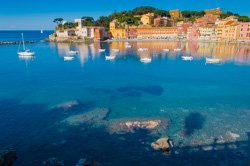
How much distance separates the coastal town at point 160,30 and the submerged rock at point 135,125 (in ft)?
281

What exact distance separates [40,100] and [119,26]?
108 m

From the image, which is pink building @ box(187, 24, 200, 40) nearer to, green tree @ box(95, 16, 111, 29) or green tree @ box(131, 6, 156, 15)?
green tree @ box(131, 6, 156, 15)

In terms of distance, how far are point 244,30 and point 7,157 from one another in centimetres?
9501

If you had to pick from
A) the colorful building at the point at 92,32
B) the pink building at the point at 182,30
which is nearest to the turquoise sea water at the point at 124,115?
the colorful building at the point at 92,32

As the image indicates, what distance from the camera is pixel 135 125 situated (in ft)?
49.8

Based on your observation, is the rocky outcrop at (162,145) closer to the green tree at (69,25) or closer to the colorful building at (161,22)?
the colorful building at (161,22)

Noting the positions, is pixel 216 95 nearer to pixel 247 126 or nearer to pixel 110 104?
pixel 247 126

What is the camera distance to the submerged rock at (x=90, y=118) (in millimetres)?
15742

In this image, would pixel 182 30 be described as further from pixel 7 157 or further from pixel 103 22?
pixel 7 157

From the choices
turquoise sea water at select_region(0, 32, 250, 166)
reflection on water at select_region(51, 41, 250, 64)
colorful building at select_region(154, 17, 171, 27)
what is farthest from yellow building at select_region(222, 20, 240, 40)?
turquoise sea water at select_region(0, 32, 250, 166)

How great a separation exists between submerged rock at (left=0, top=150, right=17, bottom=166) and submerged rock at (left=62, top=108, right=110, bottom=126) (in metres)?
4.76

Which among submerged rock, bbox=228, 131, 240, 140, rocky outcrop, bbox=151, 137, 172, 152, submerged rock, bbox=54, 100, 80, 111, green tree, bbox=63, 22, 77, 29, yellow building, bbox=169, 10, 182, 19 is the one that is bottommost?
submerged rock, bbox=228, 131, 240, 140

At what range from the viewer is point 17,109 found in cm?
1880

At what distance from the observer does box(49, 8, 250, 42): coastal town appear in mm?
93312
